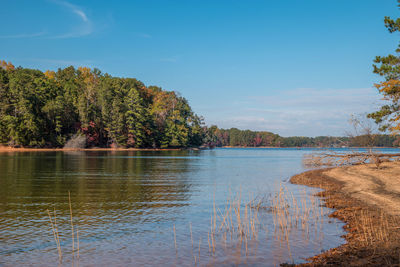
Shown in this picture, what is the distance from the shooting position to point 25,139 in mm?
81438

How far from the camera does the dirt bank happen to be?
27.3ft

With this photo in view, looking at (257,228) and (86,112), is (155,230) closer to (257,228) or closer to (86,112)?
(257,228)

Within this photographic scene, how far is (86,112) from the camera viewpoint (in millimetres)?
96812

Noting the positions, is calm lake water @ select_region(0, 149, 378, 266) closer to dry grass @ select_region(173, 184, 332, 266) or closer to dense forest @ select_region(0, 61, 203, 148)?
dry grass @ select_region(173, 184, 332, 266)

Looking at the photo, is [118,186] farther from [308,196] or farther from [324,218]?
[324,218]

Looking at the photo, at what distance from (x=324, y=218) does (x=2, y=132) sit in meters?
83.2

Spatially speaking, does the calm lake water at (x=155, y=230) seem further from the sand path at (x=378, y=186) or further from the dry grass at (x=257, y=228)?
the sand path at (x=378, y=186)

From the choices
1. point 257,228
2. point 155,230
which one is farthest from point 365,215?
point 155,230

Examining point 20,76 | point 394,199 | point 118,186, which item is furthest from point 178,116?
point 394,199

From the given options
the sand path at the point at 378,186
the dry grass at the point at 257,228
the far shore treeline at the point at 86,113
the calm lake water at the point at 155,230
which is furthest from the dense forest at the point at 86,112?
the dry grass at the point at 257,228

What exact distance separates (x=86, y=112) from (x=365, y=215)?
303ft

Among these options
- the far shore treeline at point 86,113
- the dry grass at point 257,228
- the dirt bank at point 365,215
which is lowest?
the dry grass at point 257,228

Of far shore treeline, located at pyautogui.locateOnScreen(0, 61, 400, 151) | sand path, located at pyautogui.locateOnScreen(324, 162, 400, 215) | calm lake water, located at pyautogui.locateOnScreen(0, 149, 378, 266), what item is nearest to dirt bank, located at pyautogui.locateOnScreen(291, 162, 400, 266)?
sand path, located at pyautogui.locateOnScreen(324, 162, 400, 215)

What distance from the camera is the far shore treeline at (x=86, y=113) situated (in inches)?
3221
